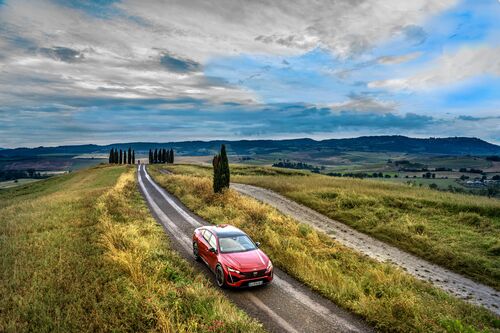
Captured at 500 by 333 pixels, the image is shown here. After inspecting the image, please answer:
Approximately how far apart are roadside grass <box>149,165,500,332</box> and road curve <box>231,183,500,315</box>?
1436 mm

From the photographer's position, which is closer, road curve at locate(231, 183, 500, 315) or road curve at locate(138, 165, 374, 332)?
road curve at locate(138, 165, 374, 332)

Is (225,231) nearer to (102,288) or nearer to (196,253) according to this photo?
(196,253)

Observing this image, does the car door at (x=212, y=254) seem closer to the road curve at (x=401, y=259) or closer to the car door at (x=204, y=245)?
the car door at (x=204, y=245)

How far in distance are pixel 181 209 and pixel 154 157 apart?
8883cm

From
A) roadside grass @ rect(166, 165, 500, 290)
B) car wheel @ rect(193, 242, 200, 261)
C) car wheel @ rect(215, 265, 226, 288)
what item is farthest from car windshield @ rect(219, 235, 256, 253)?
roadside grass @ rect(166, 165, 500, 290)

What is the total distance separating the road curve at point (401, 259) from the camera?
520 inches

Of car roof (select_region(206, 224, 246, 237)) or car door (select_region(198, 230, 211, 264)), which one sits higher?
car roof (select_region(206, 224, 246, 237))

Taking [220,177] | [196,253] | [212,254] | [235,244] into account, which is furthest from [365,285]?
[220,177]

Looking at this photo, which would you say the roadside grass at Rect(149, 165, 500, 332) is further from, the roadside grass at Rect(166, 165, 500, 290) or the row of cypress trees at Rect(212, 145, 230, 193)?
the row of cypress trees at Rect(212, 145, 230, 193)

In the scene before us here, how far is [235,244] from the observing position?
1315cm

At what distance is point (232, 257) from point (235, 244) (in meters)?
0.98

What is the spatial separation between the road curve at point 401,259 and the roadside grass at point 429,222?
722 millimetres

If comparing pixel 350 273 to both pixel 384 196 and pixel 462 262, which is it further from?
pixel 384 196

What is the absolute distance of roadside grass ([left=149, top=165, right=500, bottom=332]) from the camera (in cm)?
936
